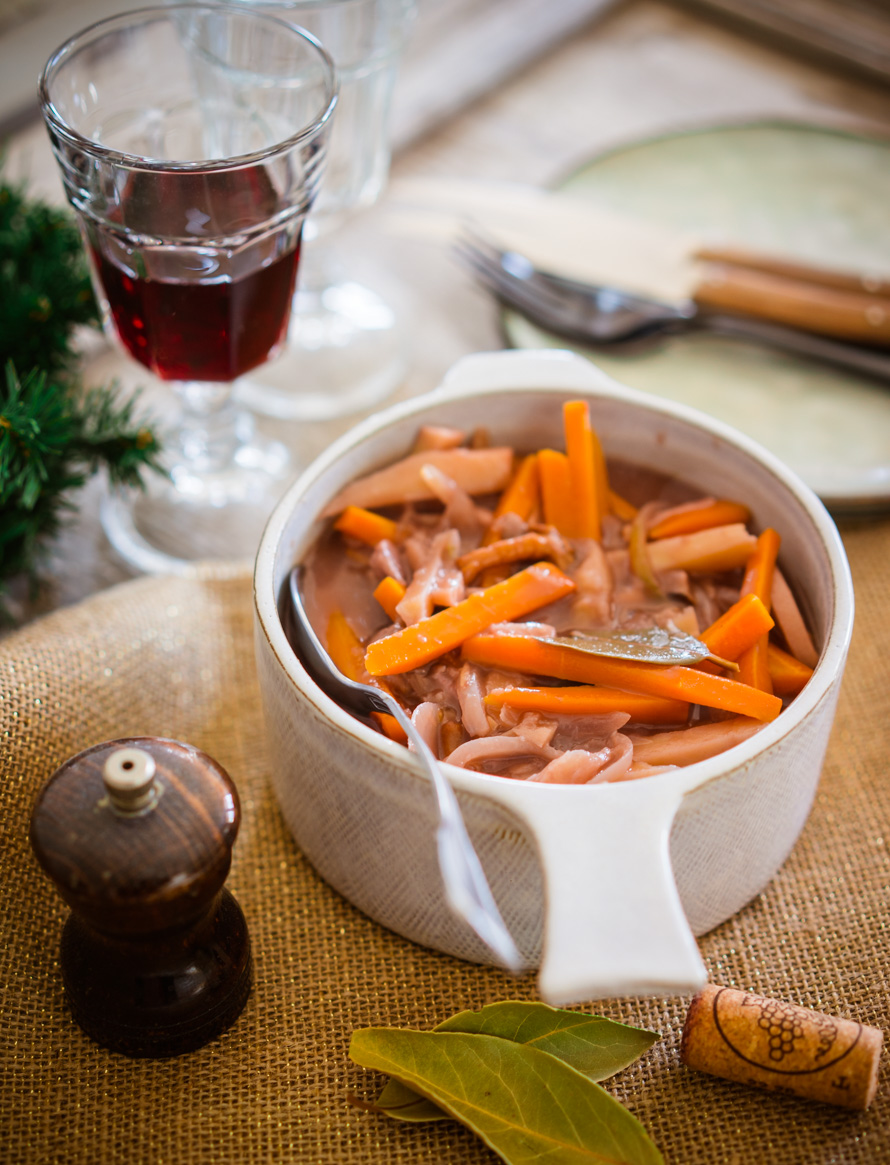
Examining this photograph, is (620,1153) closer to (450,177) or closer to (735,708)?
(735,708)

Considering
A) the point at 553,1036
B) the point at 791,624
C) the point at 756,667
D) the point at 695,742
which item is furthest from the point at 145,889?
the point at 791,624

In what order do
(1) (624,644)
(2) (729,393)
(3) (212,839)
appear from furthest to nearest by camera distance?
(2) (729,393)
(1) (624,644)
(3) (212,839)

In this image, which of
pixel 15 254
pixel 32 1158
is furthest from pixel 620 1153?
pixel 15 254

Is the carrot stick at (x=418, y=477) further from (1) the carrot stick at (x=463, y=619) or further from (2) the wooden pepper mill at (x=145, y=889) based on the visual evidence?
(2) the wooden pepper mill at (x=145, y=889)

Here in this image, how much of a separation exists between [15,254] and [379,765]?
3.92ft

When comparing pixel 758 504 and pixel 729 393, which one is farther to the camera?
pixel 729 393

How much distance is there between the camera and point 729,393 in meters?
1.95

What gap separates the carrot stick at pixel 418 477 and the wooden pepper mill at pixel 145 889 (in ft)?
1.53

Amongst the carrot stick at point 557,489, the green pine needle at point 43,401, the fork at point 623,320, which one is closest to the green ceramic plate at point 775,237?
the fork at point 623,320

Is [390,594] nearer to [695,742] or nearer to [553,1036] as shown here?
[695,742]

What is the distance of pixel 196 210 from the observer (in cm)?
141

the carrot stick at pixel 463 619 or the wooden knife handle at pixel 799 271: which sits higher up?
the wooden knife handle at pixel 799 271

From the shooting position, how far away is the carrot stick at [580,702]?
1159 millimetres

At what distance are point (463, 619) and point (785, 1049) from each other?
543 millimetres
